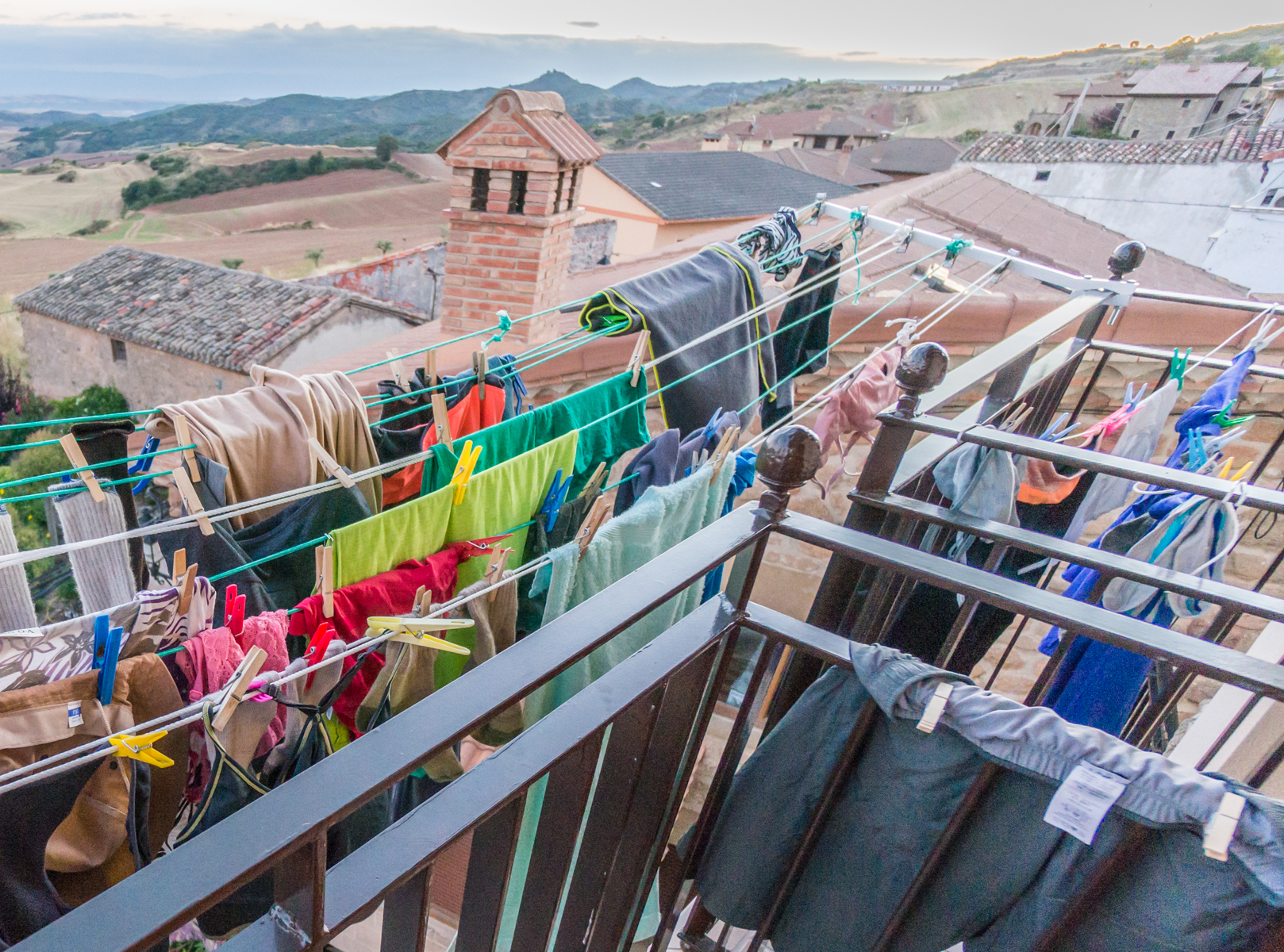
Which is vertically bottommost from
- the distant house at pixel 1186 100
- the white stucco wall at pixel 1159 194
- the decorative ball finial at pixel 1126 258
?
the decorative ball finial at pixel 1126 258

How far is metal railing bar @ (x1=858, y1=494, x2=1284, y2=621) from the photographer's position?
1.04 m

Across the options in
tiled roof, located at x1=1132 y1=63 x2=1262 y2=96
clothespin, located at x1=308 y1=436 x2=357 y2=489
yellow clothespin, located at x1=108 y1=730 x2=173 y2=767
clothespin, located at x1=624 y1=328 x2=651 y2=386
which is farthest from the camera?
tiled roof, located at x1=1132 y1=63 x2=1262 y2=96

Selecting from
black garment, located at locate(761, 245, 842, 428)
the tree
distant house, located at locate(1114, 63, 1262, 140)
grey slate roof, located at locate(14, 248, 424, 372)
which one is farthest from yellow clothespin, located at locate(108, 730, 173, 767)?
the tree

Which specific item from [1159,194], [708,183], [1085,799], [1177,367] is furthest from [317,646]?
[708,183]

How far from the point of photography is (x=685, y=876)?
1.33m

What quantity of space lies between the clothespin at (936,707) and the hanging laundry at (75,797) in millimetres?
1121

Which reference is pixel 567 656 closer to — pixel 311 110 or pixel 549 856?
pixel 549 856

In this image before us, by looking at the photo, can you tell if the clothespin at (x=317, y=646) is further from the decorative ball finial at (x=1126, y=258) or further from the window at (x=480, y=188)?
the window at (x=480, y=188)

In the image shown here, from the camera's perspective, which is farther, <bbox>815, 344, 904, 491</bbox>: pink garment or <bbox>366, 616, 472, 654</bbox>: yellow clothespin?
<bbox>815, 344, 904, 491</bbox>: pink garment

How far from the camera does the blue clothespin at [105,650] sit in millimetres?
1005

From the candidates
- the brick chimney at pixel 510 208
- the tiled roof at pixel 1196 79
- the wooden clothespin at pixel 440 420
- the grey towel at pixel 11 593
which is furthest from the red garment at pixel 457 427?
the tiled roof at pixel 1196 79

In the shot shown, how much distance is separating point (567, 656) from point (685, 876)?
862mm

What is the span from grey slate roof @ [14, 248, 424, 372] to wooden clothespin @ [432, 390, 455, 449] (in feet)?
34.5

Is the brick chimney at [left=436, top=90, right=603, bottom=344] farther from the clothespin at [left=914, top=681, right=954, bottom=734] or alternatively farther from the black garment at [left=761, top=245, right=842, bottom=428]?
the clothespin at [left=914, top=681, right=954, bottom=734]
